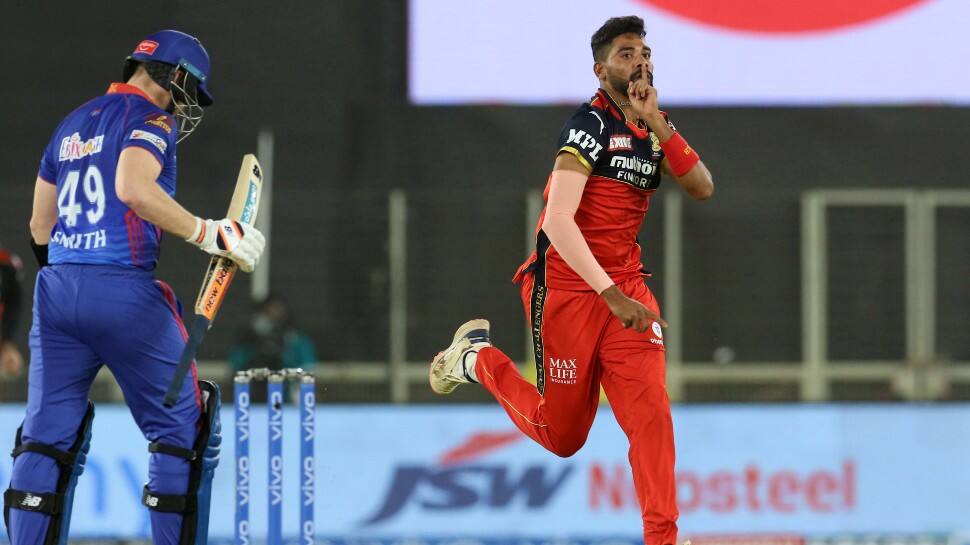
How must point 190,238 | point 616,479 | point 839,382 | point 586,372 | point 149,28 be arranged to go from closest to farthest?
point 190,238, point 586,372, point 616,479, point 839,382, point 149,28

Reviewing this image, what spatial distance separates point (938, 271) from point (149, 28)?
16.7ft

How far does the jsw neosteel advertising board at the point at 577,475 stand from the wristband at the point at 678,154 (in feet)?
11.3

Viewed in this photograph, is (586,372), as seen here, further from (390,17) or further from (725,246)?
(390,17)

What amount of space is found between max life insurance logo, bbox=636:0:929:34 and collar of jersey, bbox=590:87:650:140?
526cm

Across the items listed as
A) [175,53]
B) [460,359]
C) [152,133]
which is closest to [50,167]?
[152,133]

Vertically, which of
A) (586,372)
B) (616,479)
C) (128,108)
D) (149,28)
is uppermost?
(149,28)

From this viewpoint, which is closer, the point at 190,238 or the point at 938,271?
the point at 190,238

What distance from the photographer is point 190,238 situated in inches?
156

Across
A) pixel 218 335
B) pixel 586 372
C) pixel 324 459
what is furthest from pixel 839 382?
pixel 586 372

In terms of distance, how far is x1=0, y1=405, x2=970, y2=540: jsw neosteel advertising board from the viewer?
7355mm

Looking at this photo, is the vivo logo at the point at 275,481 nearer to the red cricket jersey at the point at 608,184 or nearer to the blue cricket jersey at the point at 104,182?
the blue cricket jersey at the point at 104,182

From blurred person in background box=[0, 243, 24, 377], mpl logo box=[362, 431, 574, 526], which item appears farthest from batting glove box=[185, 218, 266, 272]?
mpl logo box=[362, 431, 574, 526]

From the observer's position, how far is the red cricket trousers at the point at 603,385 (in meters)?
4.06

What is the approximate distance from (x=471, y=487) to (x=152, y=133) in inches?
152
